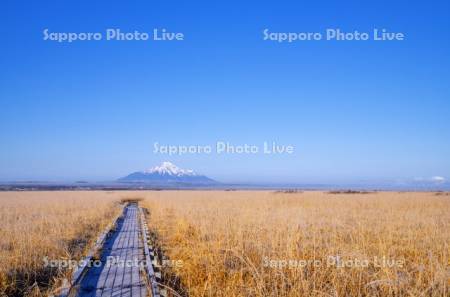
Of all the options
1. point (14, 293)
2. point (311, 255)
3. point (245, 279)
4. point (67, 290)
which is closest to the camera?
point (67, 290)

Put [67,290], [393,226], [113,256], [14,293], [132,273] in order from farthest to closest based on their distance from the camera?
[393,226], [113,256], [132,273], [14,293], [67,290]

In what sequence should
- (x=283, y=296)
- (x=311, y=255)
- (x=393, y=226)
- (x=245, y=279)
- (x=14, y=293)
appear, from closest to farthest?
(x=283, y=296), (x=14, y=293), (x=245, y=279), (x=311, y=255), (x=393, y=226)

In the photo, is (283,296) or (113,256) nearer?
(283,296)

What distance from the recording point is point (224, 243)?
9781 millimetres

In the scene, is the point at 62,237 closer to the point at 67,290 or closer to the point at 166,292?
the point at 67,290

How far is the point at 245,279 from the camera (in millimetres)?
6652

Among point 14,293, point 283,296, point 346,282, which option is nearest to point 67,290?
point 14,293

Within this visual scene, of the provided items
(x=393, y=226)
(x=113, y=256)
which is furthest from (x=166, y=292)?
(x=393, y=226)

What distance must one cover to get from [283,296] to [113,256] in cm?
512

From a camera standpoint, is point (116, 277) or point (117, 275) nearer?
point (116, 277)

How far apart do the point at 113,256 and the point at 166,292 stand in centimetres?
397

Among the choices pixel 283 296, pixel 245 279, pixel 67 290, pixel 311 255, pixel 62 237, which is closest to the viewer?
pixel 283 296

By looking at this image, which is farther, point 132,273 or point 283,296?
point 132,273

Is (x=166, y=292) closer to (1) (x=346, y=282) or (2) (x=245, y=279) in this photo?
(2) (x=245, y=279)
